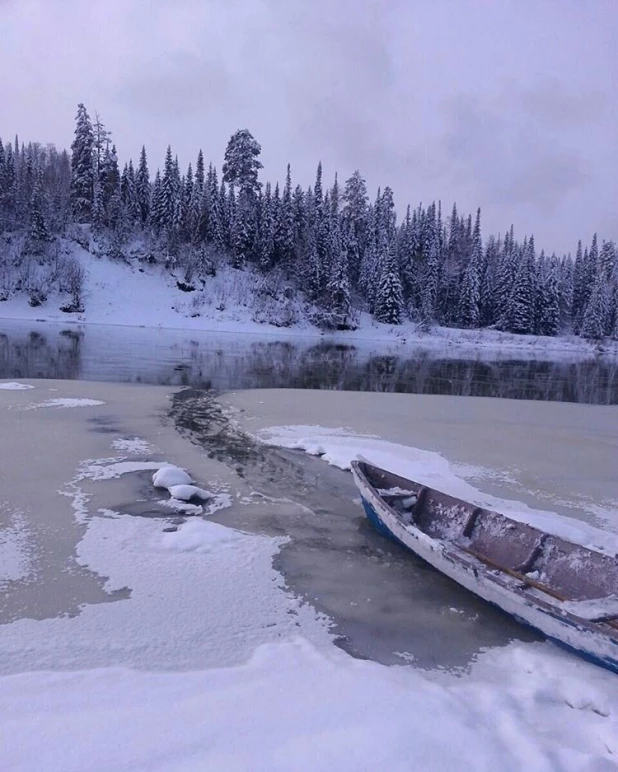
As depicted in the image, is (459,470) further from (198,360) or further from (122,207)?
(122,207)

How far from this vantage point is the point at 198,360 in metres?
29.7

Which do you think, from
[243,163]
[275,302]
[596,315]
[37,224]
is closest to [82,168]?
[37,224]

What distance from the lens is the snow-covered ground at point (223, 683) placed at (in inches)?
137

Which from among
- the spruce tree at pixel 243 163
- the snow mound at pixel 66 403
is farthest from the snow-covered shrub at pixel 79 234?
the snow mound at pixel 66 403

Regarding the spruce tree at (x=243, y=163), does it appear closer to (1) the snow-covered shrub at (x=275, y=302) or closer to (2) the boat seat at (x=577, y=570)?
(1) the snow-covered shrub at (x=275, y=302)

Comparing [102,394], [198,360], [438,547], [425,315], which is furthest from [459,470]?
[425,315]

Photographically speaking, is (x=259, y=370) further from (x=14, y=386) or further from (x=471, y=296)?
(x=471, y=296)

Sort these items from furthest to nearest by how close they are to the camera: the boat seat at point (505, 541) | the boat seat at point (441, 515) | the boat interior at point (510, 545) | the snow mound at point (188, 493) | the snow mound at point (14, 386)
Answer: the snow mound at point (14, 386)
the snow mound at point (188, 493)
the boat seat at point (441, 515)
the boat seat at point (505, 541)
the boat interior at point (510, 545)

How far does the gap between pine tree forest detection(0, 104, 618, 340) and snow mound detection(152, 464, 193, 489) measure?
164 feet

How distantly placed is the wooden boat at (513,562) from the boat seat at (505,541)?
11 millimetres

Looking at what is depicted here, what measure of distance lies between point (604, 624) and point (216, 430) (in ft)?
31.6

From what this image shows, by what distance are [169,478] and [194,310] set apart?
50.7 m

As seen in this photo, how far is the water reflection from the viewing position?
2270 cm

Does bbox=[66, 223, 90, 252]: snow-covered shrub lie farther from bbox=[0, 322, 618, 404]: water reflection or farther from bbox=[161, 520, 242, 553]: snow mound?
bbox=[161, 520, 242, 553]: snow mound
